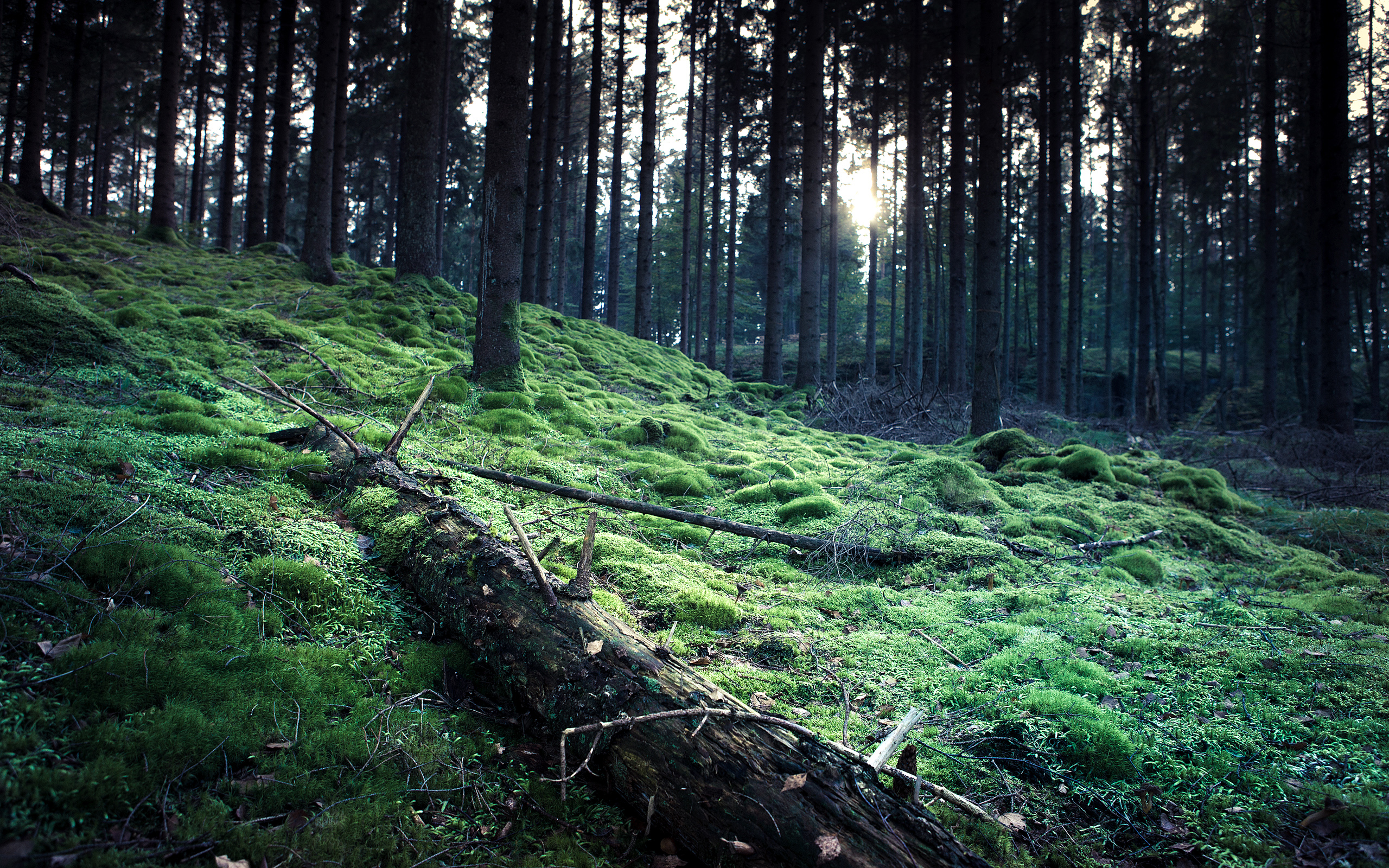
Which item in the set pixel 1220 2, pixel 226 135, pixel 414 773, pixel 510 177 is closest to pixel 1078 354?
pixel 1220 2

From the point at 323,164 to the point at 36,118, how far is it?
708 cm

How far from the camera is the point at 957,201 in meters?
14.0

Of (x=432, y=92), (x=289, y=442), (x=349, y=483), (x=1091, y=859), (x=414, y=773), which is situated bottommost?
(x=1091, y=859)

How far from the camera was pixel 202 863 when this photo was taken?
162 cm

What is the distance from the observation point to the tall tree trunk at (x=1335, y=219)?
11523 mm

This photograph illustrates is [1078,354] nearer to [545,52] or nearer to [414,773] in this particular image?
[545,52]

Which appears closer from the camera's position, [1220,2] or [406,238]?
[406,238]

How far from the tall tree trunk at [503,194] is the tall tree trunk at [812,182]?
25.2ft

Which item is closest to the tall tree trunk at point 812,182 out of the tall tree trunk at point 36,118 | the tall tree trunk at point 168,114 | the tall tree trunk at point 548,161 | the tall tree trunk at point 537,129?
the tall tree trunk at point 548,161

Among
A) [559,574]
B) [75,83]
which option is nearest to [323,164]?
[559,574]

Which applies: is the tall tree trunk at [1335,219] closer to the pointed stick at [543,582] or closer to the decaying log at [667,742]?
the decaying log at [667,742]

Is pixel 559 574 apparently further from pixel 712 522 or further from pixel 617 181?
pixel 617 181

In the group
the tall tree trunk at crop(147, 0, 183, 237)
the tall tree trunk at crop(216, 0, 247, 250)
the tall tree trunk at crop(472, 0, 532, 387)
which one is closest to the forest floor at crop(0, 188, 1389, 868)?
the tall tree trunk at crop(472, 0, 532, 387)

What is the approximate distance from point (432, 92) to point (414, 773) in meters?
11.7
